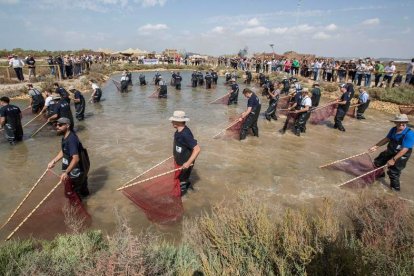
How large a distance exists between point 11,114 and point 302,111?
9.72m

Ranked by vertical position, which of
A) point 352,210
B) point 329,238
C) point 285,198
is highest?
point 329,238

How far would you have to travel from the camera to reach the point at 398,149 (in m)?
6.66

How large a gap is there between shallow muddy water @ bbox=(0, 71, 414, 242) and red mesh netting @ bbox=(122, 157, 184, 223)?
216 millimetres

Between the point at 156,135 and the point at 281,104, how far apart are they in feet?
24.0

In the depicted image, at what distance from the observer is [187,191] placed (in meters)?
6.92

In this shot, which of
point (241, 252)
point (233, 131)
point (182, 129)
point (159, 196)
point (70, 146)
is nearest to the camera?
point (241, 252)

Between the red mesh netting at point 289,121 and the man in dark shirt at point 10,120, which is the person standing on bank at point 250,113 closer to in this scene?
the red mesh netting at point 289,121

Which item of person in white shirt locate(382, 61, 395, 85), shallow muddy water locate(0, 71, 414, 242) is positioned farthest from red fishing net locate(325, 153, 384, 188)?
person in white shirt locate(382, 61, 395, 85)

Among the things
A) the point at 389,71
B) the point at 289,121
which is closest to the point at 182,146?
the point at 289,121

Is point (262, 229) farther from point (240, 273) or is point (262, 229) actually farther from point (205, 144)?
point (205, 144)

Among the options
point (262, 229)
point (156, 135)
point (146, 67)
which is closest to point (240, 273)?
point (262, 229)

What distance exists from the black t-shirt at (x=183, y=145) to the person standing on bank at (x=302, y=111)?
6352 mm

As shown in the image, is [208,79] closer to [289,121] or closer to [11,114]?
[289,121]

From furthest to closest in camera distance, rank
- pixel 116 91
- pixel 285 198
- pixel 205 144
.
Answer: pixel 116 91 → pixel 205 144 → pixel 285 198
